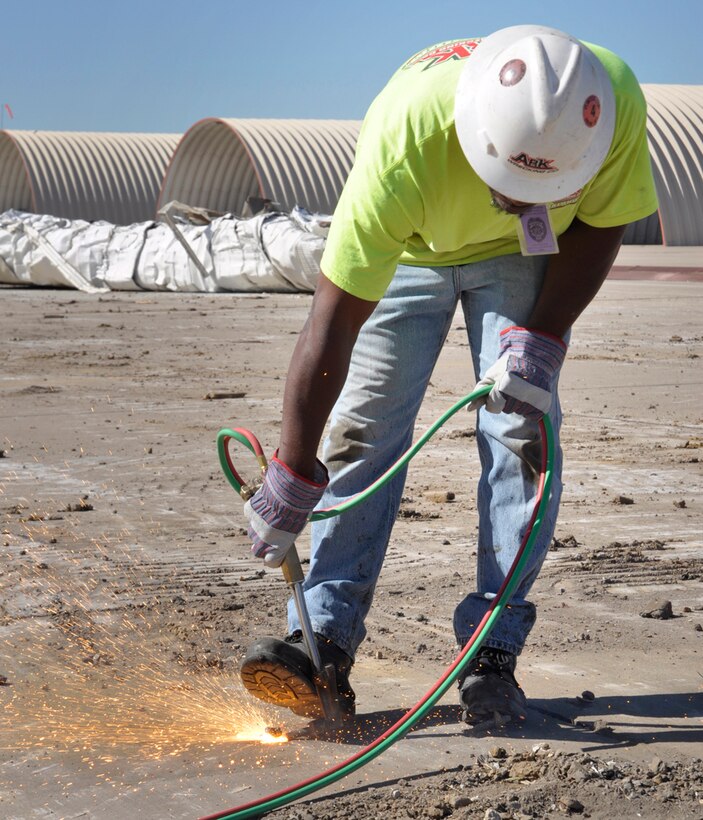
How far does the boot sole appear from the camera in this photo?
270 cm

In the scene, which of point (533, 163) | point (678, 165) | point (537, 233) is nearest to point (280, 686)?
point (537, 233)

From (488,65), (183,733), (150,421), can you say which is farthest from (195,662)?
(150,421)

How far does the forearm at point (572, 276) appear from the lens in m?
2.84

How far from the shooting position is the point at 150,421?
21.5 ft

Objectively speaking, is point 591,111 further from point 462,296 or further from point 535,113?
point 462,296

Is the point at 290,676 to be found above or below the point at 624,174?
below

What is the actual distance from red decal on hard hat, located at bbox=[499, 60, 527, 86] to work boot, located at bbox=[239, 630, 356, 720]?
1.40m

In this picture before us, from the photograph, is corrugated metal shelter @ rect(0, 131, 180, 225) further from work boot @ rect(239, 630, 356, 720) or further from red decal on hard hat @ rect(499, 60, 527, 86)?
red decal on hard hat @ rect(499, 60, 527, 86)

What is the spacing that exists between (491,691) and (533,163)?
50.2 inches

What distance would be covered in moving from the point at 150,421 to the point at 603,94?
4.51m

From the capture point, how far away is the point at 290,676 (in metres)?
2.71

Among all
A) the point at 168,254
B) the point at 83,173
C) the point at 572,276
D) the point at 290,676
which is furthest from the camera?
the point at 83,173

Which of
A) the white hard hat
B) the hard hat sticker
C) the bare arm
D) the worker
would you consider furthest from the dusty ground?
the white hard hat

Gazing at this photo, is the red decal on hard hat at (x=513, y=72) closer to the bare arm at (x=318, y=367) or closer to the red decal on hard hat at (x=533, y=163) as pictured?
the red decal on hard hat at (x=533, y=163)
